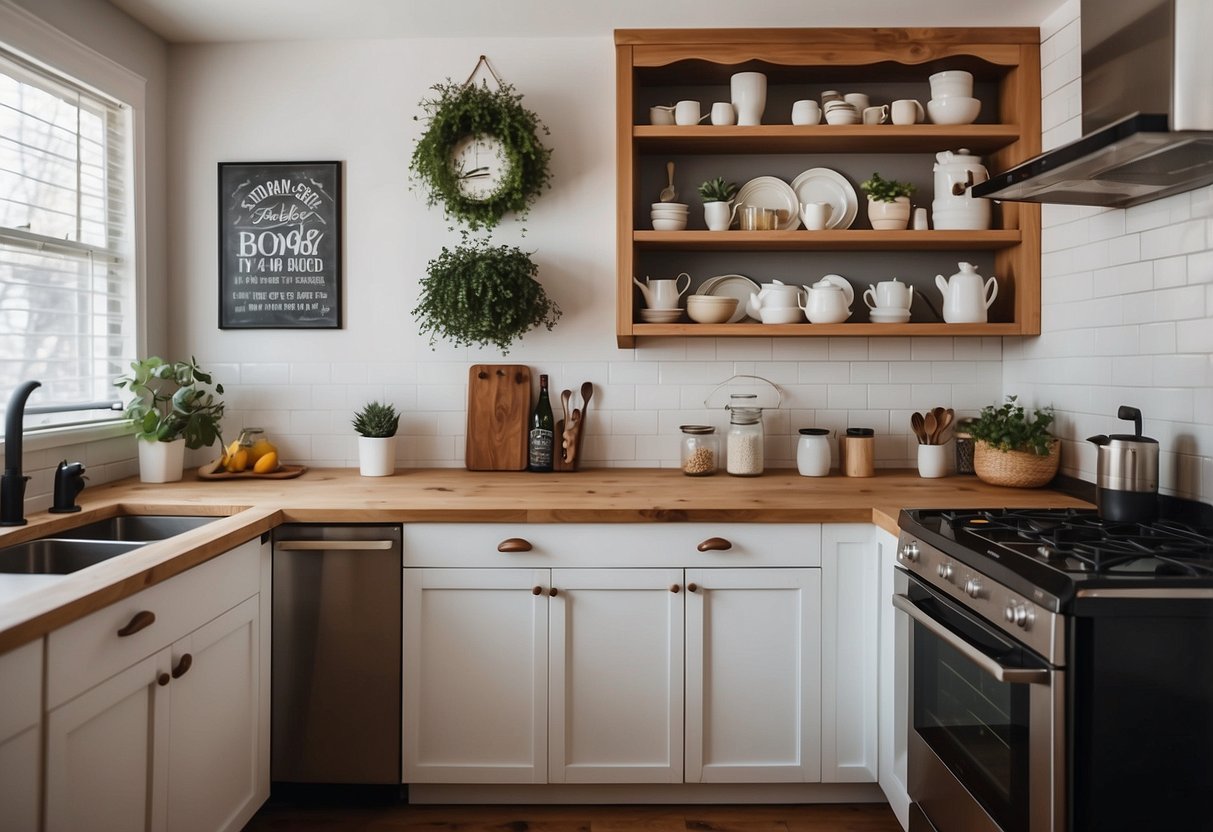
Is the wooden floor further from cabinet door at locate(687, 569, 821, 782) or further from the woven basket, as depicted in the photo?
the woven basket

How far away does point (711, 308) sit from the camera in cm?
290

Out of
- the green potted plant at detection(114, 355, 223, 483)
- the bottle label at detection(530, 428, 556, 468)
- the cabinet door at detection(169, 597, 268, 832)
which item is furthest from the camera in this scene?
the bottle label at detection(530, 428, 556, 468)

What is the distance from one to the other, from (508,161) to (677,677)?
181 centimetres

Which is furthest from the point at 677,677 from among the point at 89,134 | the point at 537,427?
the point at 89,134

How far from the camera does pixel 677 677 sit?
8.12 feet

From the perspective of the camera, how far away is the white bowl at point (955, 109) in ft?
9.43

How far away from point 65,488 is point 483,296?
53.0 inches

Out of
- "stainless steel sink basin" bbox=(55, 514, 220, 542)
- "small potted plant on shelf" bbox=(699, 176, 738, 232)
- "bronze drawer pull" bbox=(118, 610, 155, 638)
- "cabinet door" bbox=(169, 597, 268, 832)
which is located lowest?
"cabinet door" bbox=(169, 597, 268, 832)

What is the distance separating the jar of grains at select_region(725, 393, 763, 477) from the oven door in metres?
0.82

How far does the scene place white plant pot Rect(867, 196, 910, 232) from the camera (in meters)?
2.90

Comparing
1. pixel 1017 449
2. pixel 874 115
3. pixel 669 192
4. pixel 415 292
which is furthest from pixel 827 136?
pixel 415 292

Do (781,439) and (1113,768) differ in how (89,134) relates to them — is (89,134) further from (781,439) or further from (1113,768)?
(1113,768)

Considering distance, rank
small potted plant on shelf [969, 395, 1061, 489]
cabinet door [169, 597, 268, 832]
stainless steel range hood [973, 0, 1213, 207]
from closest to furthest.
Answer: stainless steel range hood [973, 0, 1213, 207] → cabinet door [169, 597, 268, 832] → small potted plant on shelf [969, 395, 1061, 489]

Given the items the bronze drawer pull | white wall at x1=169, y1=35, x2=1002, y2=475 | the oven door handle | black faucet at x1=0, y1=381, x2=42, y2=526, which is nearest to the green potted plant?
white wall at x1=169, y1=35, x2=1002, y2=475
